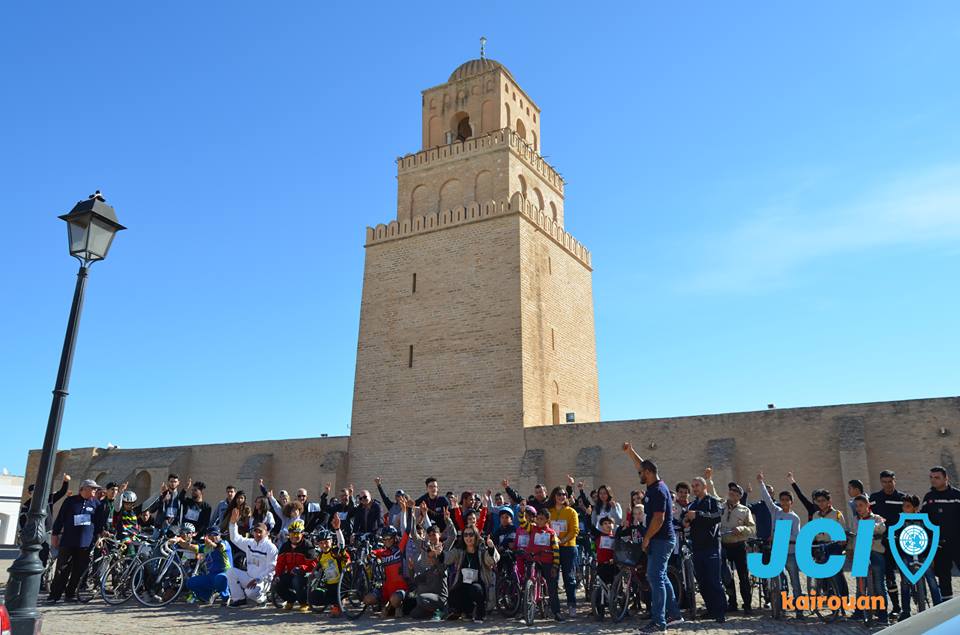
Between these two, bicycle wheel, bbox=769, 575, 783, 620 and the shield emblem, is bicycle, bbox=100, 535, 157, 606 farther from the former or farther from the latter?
the shield emblem

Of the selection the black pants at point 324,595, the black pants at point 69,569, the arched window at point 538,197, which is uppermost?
the arched window at point 538,197

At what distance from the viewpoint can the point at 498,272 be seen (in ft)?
76.3

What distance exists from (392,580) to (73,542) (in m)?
4.32

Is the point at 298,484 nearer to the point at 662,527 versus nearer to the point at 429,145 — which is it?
the point at 429,145

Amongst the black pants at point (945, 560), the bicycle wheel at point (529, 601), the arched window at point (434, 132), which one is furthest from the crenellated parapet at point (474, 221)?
the black pants at point (945, 560)

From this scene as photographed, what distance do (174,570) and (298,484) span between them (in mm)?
15099

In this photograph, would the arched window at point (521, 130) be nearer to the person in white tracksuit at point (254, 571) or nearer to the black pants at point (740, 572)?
the person in white tracksuit at point (254, 571)

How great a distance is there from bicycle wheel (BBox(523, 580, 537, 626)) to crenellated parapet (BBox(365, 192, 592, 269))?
1690 cm

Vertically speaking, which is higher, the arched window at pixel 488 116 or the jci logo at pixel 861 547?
the arched window at pixel 488 116

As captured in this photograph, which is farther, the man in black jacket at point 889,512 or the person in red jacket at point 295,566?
the person in red jacket at point 295,566

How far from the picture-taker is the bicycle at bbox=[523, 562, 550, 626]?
308 inches

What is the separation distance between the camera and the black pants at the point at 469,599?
816cm

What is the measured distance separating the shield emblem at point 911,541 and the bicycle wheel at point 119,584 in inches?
363

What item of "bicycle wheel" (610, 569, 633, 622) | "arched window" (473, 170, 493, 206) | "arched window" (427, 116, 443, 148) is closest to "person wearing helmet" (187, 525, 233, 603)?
"bicycle wheel" (610, 569, 633, 622)
